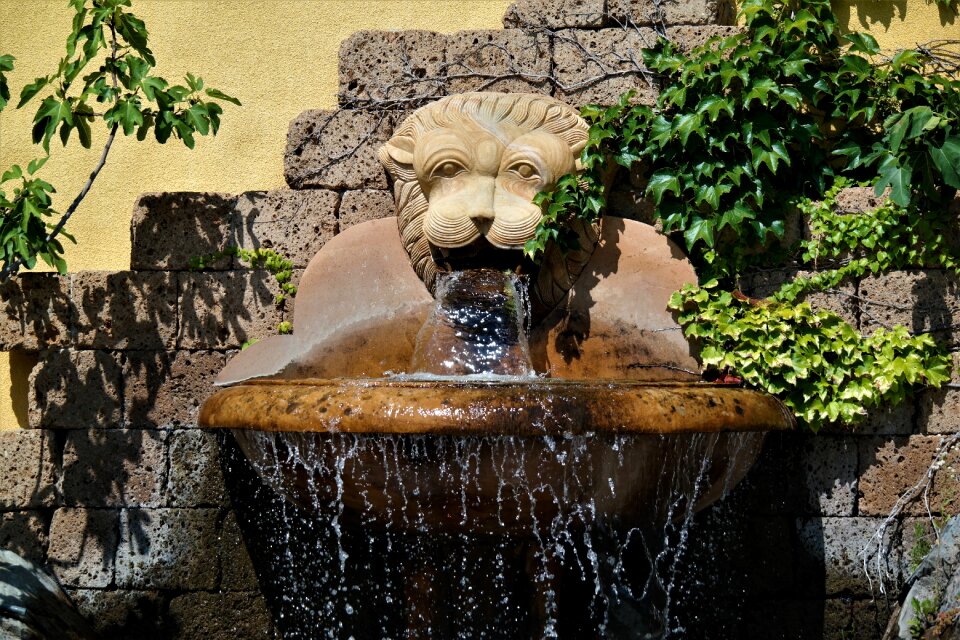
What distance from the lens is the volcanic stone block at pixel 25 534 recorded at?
15.3 feet

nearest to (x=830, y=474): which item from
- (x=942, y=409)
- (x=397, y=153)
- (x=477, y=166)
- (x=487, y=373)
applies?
(x=942, y=409)

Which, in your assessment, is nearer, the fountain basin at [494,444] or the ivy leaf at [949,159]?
the fountain basin at [494,444]

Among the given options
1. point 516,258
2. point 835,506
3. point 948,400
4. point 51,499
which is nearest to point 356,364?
point 516,258

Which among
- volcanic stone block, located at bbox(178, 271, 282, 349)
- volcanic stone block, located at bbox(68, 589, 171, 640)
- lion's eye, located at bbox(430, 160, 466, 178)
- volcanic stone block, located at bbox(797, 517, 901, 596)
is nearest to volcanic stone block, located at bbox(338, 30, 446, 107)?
lion's eye, located at bbox(430, 160, 466, 178)

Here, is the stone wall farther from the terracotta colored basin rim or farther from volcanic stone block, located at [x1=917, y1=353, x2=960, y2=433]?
volcanic stone block, located at [x1=917, y1=353, x2=960, y2=433]

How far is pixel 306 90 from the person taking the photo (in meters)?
5.39

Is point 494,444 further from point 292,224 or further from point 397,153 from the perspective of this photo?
point 292,224

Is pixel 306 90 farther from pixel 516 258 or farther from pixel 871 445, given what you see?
pixel 871 445

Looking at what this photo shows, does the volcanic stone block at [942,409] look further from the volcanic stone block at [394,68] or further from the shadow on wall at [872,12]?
the volcanic stone block at [394,68]

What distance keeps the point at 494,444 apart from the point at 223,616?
168 cm

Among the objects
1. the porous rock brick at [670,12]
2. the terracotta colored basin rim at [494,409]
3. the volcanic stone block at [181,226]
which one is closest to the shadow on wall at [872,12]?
the porous rock brick at [670,12]

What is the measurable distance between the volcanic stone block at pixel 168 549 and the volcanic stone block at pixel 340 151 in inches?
53.2

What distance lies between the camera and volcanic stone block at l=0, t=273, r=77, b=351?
A: 4.73 m

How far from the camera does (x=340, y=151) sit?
4.70 metres
